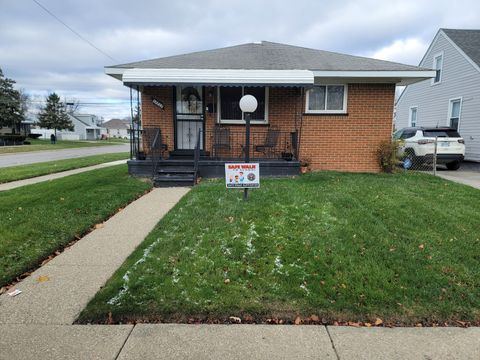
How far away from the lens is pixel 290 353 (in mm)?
2578

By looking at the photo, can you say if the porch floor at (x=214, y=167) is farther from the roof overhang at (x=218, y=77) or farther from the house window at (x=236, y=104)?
the roof overhang at (x=218, y=77)

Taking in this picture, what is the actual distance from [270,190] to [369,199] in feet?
6.49

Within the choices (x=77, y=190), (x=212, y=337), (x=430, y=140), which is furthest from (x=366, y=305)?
(x=430, y=140)

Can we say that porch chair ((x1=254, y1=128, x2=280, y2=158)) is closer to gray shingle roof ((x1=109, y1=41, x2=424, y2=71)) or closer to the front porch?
the front porch

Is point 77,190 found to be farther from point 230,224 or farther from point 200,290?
point 200,290

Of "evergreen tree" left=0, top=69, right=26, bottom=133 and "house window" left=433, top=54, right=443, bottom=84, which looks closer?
"house window" left=433, top=54, right=443, bottom=84

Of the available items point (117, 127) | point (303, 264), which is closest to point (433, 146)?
point (303, 264)

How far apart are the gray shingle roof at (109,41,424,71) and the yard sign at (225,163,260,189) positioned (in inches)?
186

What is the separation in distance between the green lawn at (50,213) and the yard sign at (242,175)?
2.28m

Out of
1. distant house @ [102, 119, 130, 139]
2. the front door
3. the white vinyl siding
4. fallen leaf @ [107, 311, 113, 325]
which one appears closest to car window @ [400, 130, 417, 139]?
the white vinyl siding

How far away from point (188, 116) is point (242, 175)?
492 centimetres

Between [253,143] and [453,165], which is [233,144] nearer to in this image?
[253,143]

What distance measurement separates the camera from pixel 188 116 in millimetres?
10352

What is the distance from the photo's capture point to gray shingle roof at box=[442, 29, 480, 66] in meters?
15.4
